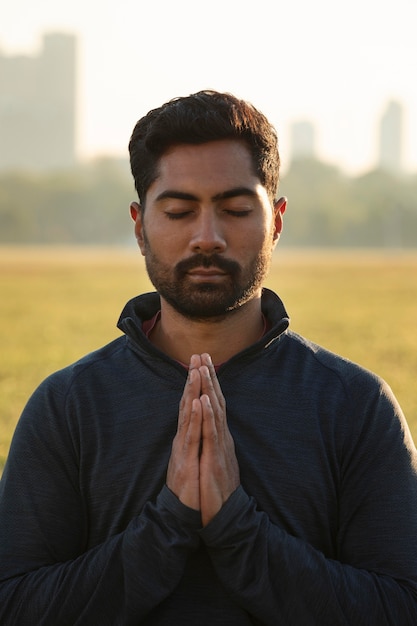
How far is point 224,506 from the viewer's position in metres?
2.62

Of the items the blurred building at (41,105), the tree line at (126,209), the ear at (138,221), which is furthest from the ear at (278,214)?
the blurred building at (41,105)

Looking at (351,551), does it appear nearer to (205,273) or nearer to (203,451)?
(203,451)

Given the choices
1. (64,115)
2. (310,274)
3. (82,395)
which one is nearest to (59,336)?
(82,395)

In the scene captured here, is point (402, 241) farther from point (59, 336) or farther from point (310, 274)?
point (59, 336)

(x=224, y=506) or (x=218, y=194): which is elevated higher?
(x=218, y=194)

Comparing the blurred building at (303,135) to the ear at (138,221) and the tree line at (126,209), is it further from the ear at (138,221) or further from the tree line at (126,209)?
the ear at (138,221)

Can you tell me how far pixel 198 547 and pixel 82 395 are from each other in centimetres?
57

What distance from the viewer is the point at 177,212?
2963mm

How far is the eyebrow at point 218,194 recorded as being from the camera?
2.93 metres

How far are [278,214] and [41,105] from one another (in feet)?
594

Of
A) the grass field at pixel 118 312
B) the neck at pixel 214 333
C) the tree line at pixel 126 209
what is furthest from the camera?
the tree line at pixel 126 209

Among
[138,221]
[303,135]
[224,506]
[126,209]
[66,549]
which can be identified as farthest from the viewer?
[303,135]

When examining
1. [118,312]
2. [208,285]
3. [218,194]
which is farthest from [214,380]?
[118,312]

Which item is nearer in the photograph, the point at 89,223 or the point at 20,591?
the point at 20,591
